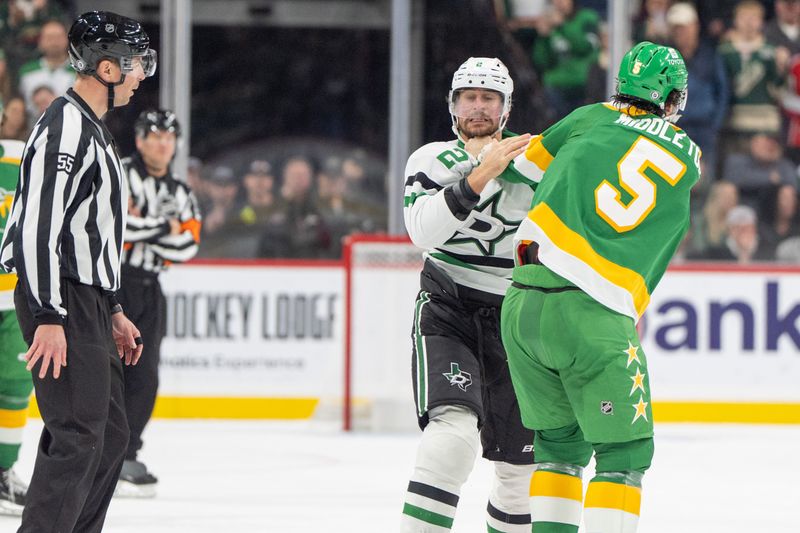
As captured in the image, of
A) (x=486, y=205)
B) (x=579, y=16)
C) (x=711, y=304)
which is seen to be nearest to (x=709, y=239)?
(x=711, y=304)

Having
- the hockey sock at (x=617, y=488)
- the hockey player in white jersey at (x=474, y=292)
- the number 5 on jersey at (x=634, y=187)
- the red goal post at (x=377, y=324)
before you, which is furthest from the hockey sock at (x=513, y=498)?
the red goal post at (x=377, y=324)

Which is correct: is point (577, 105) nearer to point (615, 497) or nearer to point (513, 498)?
point (513, 498)

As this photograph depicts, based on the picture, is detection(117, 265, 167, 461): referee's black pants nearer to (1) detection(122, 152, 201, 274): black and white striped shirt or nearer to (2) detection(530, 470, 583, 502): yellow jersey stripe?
(1) detection(122, 152, 201, 274): black and white striped shirt

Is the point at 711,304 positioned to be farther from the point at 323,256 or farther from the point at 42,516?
the point at 42,516

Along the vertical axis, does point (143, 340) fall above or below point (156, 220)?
below

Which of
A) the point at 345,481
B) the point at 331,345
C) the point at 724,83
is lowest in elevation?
the point at 345,481

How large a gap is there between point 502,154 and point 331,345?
419 cm

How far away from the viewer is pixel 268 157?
8.72 m

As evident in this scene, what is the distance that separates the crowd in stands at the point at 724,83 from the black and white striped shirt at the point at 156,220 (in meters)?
3.36

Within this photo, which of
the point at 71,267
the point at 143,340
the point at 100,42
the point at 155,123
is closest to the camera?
the point at 71,267

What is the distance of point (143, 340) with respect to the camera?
4977 mm

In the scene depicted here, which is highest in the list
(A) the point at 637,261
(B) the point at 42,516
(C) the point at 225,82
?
(C) the point at 225,82

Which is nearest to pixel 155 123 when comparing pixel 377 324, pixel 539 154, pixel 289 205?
pixel 377 324

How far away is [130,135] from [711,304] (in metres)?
3.61
